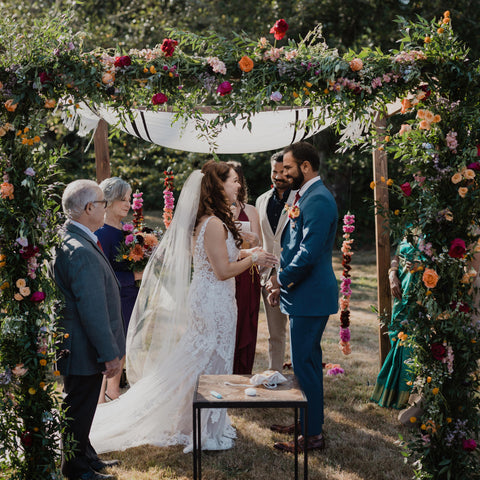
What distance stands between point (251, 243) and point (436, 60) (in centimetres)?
232

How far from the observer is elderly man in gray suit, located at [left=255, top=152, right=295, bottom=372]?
17.5 ft

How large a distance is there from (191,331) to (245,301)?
3.40 feet

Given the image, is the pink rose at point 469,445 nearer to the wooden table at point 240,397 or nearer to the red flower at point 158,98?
the wooden table at point 240,397

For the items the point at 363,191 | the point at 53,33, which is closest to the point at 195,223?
the point at 53,33

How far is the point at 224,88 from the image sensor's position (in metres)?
3.37

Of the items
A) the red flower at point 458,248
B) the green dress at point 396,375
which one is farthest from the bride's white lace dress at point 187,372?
the red flower at point 458,248

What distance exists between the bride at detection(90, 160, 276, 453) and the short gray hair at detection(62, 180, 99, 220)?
1.00 meters

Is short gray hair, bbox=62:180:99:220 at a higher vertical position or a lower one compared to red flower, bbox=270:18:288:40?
lower

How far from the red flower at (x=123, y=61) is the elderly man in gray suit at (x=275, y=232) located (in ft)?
7.01

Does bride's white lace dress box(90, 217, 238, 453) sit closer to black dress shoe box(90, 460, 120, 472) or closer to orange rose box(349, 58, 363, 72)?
black dress shoe box(90, 460, 120, 472)

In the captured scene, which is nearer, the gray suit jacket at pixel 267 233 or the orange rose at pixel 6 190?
the orange rose at pixel 6 190

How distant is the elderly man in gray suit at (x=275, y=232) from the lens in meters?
5.32

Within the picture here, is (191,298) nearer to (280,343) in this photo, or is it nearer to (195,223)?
(195,223)

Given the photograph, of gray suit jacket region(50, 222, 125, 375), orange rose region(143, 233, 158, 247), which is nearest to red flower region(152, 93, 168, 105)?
gray suit jacket region(50, 222, 125, 375)
